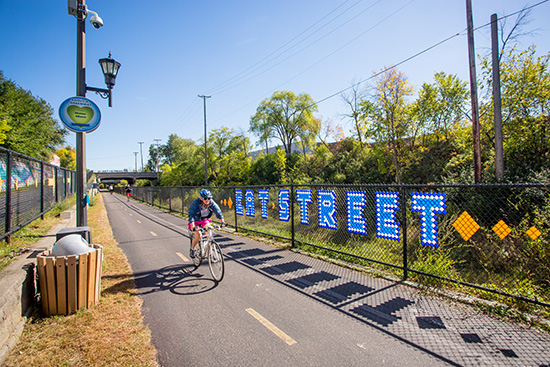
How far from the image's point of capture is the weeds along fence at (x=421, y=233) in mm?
4964

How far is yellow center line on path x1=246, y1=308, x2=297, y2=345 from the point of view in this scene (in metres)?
3.50

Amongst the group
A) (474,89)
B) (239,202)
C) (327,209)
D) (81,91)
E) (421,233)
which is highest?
(474,89)

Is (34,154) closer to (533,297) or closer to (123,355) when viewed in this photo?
(123,355)

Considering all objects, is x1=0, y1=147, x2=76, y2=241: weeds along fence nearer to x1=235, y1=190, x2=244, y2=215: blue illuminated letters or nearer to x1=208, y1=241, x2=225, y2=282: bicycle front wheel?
x1=208, y1=241, x2=225, y2=282: bicycle front wheel

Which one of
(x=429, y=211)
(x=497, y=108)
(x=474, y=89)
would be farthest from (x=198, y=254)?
(x=474, y=89)

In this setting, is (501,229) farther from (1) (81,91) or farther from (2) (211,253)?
(1) (81,91)

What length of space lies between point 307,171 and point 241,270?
3467 centimetres

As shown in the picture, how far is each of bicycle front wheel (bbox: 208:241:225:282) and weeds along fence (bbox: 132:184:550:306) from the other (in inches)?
123

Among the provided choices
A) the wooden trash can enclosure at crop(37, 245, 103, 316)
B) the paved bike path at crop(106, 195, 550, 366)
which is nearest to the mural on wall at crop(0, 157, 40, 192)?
the wooden trash can enclosure at crop(37, 245, 103, 316)

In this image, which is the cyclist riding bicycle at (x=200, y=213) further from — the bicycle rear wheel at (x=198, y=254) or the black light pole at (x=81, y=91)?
the black light pole at (x=81, y=91)

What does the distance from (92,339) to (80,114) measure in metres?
4.45

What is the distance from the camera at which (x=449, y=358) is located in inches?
122

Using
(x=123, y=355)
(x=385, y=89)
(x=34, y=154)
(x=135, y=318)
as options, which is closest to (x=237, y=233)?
(x=135, y=318)

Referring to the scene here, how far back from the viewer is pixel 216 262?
5738 mm
